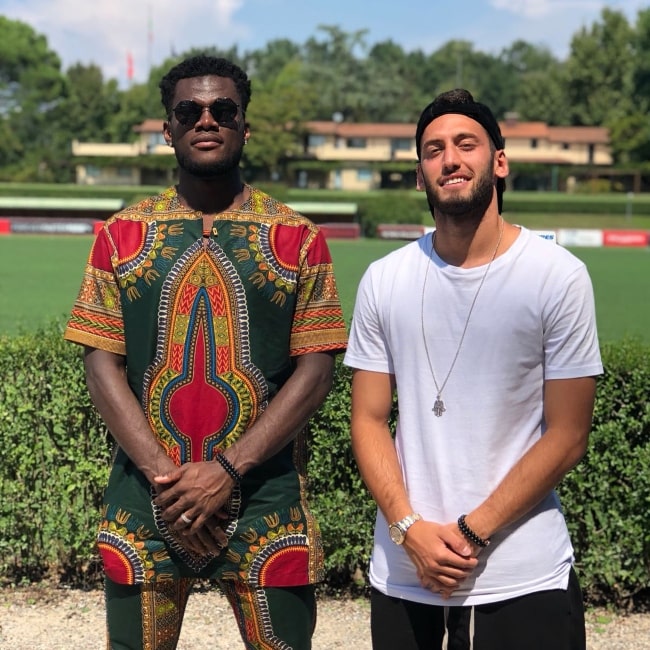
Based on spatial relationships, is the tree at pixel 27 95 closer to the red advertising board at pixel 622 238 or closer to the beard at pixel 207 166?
the red advertising board at pixel 622 238

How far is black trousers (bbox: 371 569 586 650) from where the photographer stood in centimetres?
228

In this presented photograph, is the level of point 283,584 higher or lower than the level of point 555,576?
lower

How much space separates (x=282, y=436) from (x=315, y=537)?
0.36m

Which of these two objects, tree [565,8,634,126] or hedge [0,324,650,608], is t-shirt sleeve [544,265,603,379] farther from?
tree [565,8,634,126]

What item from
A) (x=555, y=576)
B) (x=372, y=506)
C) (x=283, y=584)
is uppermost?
(x=555, y=576)

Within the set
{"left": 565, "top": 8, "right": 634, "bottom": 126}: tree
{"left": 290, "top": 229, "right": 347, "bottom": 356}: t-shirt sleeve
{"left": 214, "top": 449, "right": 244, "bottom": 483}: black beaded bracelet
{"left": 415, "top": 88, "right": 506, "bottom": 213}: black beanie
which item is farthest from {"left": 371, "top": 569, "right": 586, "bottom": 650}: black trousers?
{"left": 565, "top": 8, "right": 634, "bottom": 126}: tree

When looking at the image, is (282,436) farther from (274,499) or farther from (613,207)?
(613,207)

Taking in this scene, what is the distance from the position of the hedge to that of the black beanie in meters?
2.17

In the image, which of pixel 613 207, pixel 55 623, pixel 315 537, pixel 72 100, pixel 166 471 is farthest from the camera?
pixel 72 100

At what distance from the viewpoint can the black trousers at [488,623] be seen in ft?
7.48

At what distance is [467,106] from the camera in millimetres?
2363

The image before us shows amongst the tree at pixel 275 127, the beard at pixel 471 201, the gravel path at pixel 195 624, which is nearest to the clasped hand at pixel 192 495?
the beard at pixel 471 201

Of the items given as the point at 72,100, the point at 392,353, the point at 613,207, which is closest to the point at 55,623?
the point at 392,353

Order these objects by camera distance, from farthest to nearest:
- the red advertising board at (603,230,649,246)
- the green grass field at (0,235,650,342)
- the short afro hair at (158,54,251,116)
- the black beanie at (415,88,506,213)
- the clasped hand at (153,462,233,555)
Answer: the red advertising board at (603,230,649,246) < the green grass field at (0,235,650,342) < the short afro hair at (158,54,251,116) < the clasped hand at (153,462,233,555) < the black beanie at (415,88,506,213)
